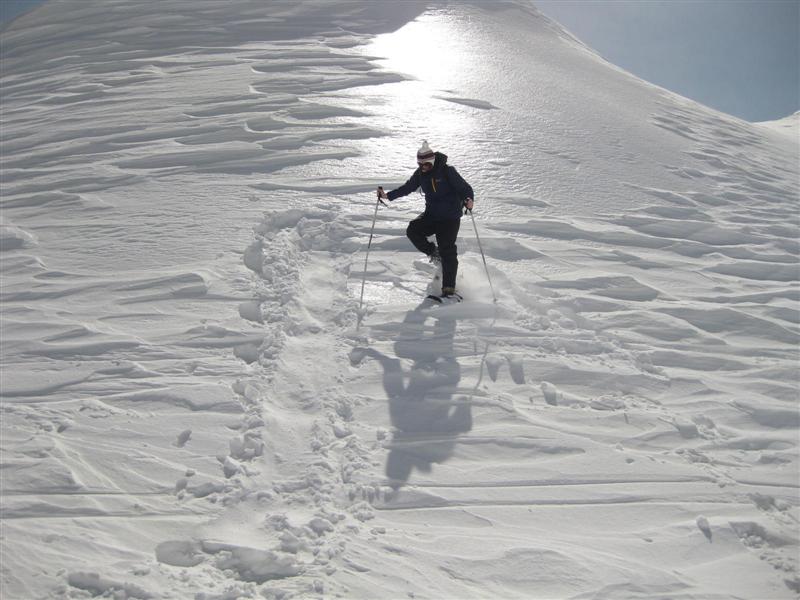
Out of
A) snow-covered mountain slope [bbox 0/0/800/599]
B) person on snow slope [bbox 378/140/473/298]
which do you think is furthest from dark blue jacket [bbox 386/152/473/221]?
snow-covered mountain slope [bbox 0/0/800/599]

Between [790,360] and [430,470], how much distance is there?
360 centimetres

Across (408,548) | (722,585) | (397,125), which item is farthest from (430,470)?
(397,125)

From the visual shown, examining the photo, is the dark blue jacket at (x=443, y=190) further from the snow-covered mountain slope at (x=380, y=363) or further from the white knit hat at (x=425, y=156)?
the snow-covered mountain slope at (x=380, y=363)

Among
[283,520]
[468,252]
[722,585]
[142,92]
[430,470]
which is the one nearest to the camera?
[722,585]

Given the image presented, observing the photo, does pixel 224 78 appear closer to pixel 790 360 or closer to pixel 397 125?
pixel 397 125

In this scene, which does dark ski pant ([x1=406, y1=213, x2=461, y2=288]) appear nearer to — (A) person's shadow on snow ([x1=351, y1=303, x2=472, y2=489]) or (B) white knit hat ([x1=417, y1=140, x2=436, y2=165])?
(A) person's shadow on snow ([x1=351, y1=303, x2=472, y2=489])

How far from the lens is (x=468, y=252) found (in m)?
6.59

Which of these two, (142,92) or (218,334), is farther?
(142,92)

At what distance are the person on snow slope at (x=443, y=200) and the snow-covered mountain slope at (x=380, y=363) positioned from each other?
1.57ft

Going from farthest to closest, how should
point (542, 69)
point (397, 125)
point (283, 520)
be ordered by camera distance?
point (542, 69) → point (397, 125) → point (283, 520)

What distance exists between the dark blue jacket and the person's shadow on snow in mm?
894

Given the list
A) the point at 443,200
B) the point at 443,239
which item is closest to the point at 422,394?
the point at 443,239

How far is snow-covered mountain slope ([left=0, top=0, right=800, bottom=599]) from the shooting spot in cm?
324

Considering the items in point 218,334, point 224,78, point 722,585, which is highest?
point 224,78
